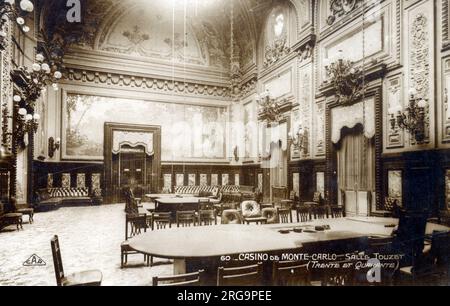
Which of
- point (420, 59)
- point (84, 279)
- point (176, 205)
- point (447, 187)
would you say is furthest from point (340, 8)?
point (84, 279)

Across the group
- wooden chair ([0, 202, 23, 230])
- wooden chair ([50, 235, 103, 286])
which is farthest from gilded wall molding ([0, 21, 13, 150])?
wooden chair ([50, 235, 103, 286])

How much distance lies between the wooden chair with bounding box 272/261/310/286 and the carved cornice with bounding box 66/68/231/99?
42.1ft

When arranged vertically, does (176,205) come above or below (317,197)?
below

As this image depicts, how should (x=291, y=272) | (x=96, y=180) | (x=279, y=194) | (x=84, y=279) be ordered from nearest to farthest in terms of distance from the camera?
(x=291, y=272), (x=84, y=279), (x=279, y=194), (x=96, y=180)

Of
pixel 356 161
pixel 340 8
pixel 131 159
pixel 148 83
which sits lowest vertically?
pixel 356 161

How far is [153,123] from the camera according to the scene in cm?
1412

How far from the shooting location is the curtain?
7969mm

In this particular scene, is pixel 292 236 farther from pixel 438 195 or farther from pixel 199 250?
pixel 438 195

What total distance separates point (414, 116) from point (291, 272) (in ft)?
17.3

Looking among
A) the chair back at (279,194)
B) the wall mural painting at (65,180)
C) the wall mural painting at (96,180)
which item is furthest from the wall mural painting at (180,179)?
the chair back at (279,194)

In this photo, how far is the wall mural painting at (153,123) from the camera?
506 inches

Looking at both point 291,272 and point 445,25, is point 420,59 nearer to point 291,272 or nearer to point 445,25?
point 445,25

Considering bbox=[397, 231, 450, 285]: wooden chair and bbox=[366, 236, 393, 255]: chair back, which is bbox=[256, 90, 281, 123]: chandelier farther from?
bbox=[397, 231, 450, 285]: wooden chair
